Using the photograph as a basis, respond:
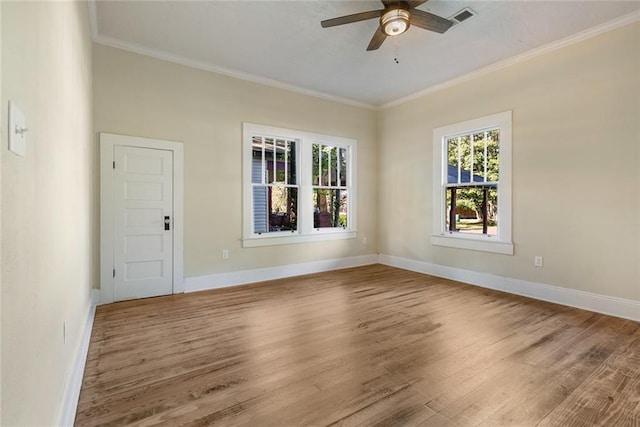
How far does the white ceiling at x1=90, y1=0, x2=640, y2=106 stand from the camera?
10.4 feet

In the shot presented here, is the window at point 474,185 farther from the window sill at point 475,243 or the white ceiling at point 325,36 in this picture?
the white ceiling at point 325,36

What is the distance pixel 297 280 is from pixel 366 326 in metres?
2.04

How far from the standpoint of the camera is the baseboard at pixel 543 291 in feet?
11.1

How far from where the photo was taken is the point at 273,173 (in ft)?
16.9

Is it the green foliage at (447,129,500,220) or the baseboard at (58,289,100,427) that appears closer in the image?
the baseboard at (58,289,100,427)

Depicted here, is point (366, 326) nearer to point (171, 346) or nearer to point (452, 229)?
point (171, 346)

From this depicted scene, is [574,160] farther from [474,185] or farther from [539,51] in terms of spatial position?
[539,51]

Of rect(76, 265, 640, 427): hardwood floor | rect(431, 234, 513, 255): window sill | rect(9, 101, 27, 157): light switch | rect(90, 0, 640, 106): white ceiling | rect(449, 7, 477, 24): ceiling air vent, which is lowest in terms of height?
rect(76, 265, 640, 427): hardwood floor

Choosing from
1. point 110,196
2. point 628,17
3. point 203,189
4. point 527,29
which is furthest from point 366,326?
point 628,17

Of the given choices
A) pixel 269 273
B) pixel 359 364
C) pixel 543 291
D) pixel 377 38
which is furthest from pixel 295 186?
pixel 543 291

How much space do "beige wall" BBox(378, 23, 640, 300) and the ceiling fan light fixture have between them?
226 cm

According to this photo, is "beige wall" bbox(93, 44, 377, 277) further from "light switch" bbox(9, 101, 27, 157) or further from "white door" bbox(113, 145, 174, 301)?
"light switch" bbox(9, 101, 27, 157)

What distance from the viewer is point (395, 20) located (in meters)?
2.87

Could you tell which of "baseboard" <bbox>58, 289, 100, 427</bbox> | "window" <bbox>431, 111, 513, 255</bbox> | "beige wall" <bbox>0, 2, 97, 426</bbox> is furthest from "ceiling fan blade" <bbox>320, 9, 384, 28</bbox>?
"baseboard" <bbox>58, 289, 100, 427</bbox>
